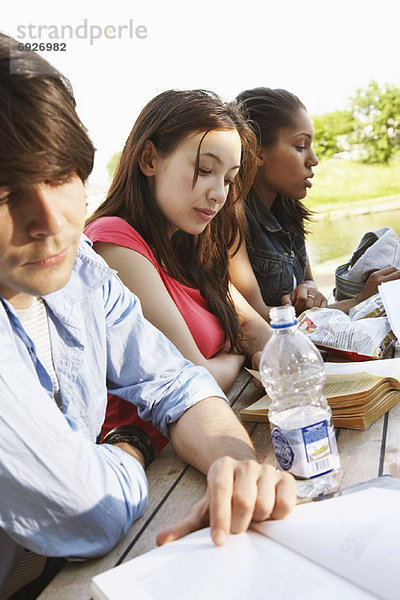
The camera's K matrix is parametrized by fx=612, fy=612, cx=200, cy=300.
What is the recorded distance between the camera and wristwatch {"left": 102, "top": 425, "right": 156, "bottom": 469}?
3.71 ft

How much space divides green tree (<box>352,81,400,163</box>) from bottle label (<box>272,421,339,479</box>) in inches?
445

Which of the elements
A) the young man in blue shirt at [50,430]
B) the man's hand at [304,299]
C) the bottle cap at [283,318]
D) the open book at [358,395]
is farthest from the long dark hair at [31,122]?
the man's hand at [304,299]

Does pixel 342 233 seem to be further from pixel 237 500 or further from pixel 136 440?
pixel 237 500

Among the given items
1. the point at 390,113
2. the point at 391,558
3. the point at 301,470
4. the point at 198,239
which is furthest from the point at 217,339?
the point at 390,113

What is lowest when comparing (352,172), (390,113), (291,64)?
(352,172)

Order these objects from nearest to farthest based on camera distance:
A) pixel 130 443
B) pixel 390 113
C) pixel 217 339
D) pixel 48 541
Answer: pixel 48 541, pixel 130 443, pixel 217 339, pixel 390 113

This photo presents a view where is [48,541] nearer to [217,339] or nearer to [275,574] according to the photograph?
[275,574]

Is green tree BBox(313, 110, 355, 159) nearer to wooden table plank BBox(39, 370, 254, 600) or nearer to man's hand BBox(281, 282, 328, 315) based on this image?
man's hand BBox(281, 282, 328, 315)

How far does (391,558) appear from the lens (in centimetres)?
63

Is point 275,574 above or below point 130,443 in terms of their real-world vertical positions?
above

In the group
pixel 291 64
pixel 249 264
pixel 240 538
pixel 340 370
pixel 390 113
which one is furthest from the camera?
pixel 291 64

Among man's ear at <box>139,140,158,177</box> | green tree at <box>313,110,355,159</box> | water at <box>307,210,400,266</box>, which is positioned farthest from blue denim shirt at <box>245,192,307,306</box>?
green tree at <box>313,110,355,159</box>

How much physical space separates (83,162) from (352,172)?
10.9 m

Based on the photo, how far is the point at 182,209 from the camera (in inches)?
67.4
